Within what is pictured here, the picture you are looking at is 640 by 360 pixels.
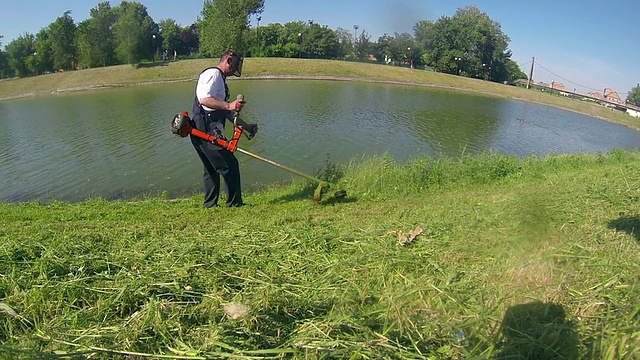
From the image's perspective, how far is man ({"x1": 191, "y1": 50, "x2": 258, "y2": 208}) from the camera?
240 inches

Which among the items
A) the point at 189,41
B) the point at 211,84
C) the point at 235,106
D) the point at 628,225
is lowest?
the point at 628,225

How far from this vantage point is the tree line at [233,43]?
50031mm

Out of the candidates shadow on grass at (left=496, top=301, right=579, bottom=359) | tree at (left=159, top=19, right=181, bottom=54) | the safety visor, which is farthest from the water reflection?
tree at (left=159, top=19, right=181, bottom=54)

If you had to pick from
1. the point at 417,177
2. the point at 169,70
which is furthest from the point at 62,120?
the point at 169,70

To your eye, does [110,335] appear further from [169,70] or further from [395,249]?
[169,70]

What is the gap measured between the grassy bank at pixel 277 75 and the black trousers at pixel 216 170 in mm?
43632

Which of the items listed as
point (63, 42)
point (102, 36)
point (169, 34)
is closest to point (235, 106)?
point (102, 36)

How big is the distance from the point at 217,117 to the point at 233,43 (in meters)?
48.3

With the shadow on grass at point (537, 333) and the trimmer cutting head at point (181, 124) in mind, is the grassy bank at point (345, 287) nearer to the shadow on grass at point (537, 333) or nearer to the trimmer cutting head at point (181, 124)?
the shadow on grass at point (537, 333)

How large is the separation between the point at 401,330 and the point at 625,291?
177 cm

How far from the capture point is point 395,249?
3.80 meters

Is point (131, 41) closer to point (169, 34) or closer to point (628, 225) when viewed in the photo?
point (169, 34)

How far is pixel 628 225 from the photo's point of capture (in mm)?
3994

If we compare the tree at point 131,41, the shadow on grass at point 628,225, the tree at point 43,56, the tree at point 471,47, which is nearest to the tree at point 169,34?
the tree at point 131,41
